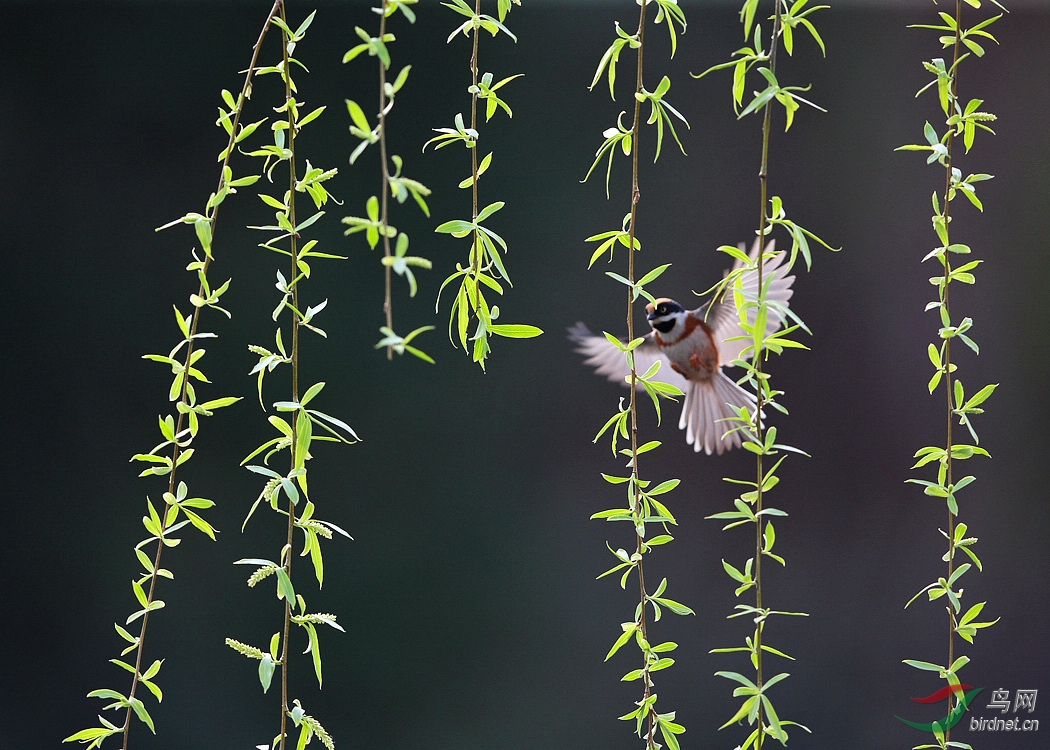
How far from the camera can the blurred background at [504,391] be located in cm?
198

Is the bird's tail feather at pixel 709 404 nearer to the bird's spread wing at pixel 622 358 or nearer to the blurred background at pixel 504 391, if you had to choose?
the bird's spread wing at pixel 622 358

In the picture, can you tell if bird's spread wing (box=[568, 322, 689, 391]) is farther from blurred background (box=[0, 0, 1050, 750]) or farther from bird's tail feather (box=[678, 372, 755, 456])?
blurred background (box=[0, 0, 1050, 750])

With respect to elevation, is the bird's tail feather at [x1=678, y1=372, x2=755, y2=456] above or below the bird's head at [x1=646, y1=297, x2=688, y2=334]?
below

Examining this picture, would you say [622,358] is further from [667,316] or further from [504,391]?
[504,391]

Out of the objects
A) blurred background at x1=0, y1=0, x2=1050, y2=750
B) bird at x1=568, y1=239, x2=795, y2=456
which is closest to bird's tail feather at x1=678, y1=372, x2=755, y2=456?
bird at x1=568, y1=239, x2=795, y2=456

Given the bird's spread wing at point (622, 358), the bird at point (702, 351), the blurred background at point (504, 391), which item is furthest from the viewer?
the blurred background at point (504, 391)

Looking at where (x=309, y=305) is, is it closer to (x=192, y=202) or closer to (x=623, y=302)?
(x=192, y=202)

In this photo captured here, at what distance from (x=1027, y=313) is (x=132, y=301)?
6.68 ft

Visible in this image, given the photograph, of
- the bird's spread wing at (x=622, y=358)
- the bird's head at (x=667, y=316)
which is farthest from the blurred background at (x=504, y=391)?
the bird's head at (x=667, y=316)

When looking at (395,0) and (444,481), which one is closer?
(395,0)

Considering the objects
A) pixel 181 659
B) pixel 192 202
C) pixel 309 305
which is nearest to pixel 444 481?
pixel 309 305

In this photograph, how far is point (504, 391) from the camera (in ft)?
6.75

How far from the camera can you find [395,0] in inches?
23.3

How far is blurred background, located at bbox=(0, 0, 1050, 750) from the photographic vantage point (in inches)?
77.9
